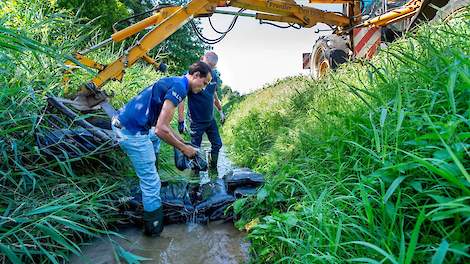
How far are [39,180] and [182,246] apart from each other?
4.16 feet

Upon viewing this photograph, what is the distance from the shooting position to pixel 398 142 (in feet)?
6.01

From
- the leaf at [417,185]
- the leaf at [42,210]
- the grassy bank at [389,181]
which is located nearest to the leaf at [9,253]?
the leaf at [42,210]

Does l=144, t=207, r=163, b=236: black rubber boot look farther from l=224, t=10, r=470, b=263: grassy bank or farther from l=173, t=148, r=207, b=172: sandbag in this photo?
l=224, t=10, r=470, b=263: grassy bank

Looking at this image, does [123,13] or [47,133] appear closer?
[47,133]

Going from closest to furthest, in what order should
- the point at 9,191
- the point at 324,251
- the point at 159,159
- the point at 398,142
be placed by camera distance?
the point at 324,251, the point at 398,142, the point at 9,191, the point at 159,159

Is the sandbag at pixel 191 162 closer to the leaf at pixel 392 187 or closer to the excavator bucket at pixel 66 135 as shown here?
Answer: the excavator bucket at pixel 66 135

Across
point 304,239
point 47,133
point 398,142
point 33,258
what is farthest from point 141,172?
point 398,142

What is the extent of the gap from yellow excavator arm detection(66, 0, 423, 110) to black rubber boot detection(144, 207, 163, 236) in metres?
1.61

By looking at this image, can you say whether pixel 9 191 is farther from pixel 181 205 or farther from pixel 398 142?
pixel 398 142

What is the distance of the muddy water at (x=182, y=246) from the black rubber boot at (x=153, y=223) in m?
0.06

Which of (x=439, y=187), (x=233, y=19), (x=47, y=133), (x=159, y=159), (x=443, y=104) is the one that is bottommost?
(x=159, y=159)

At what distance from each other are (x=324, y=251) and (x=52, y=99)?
2885 millimetres

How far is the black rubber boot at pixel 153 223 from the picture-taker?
9.71ft

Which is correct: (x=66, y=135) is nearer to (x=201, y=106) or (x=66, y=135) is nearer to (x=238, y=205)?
(x=238, y=205)
